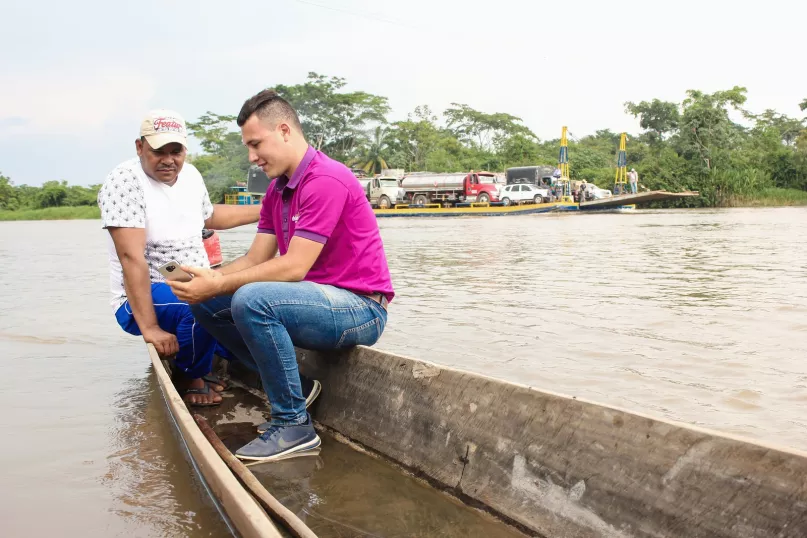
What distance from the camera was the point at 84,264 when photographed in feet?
41.9

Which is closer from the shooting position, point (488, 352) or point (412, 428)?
point (412, 428)

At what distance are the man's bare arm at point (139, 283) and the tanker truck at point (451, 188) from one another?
29.7m

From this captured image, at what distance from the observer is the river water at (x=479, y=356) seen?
98.3 inches

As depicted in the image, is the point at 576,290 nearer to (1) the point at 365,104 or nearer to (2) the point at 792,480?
(2) the point at 792,480

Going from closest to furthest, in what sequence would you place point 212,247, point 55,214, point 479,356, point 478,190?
1. point 212,247
2. point 479,356
3. point 478,190
4. point 55,214

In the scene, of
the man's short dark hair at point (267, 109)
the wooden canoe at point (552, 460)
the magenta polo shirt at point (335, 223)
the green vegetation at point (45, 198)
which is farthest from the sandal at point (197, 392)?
the green vegetation at point (45, 198)

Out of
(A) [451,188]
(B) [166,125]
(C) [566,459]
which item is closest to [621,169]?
(A) [451,188]

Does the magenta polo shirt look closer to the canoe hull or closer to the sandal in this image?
the canoe hull

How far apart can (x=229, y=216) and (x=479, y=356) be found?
192 centimetres

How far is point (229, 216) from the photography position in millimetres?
4000

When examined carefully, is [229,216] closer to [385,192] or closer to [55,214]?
[385,192]

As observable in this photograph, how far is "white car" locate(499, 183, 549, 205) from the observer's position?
106 ft

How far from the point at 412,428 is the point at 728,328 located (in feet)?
12.4

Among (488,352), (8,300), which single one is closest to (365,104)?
(8,300)
